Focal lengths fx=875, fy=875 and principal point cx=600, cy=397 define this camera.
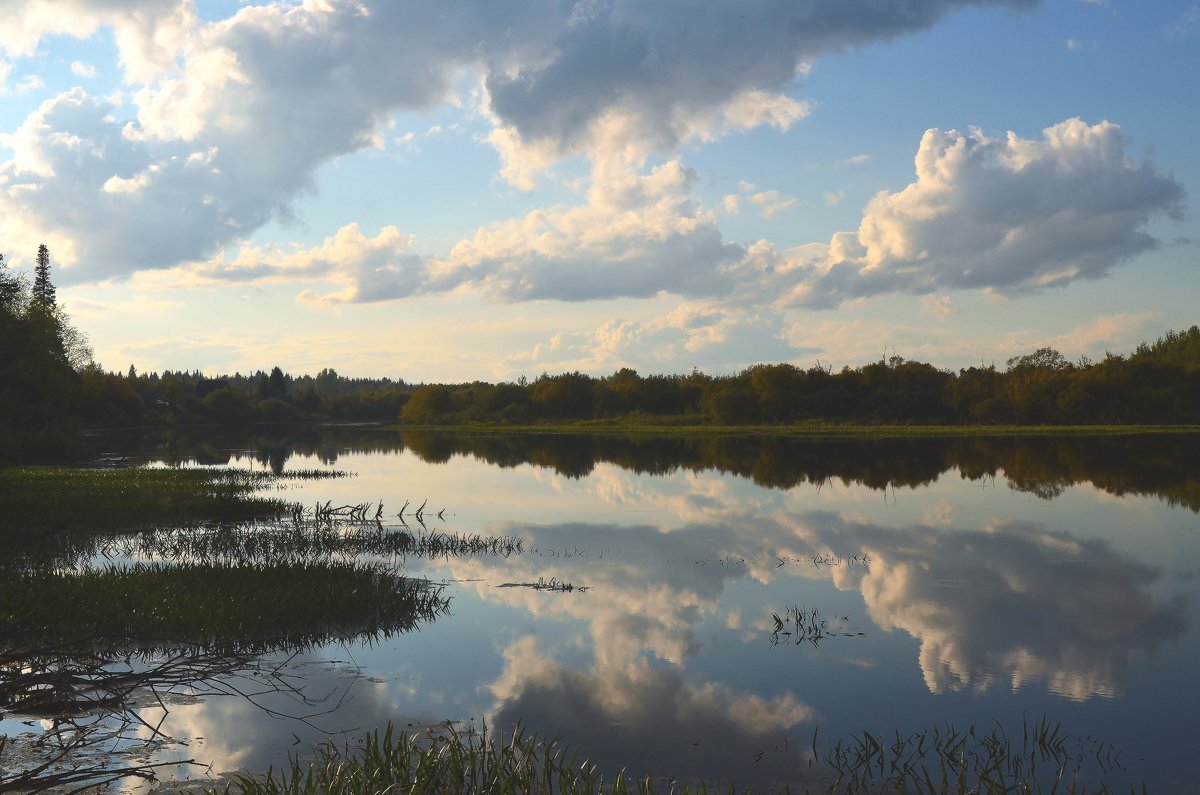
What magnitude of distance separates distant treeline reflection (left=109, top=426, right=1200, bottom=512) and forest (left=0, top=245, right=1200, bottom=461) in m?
10.6

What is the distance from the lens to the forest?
5138 centimetres

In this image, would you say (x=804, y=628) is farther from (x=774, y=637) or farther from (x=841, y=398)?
(x=841, y=398)

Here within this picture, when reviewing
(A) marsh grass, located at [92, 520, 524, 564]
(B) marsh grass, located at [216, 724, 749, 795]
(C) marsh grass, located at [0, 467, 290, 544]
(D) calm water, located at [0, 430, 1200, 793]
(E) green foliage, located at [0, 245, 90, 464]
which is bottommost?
(D) calm water, located at [0, 430, 1200, 793]

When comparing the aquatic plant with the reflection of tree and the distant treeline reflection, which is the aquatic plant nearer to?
the reflection of tree

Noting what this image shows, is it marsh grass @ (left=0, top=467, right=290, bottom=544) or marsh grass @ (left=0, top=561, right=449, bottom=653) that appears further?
marsh grass @ (left=0, top=467, right=290, bottom=544)

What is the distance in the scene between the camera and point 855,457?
54.1m

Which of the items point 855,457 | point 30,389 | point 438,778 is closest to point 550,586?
point 438,778

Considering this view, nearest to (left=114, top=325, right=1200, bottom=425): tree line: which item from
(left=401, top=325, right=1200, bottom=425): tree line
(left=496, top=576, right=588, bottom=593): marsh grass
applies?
(left=401, top=325, right=1200, bottom=425): tree line

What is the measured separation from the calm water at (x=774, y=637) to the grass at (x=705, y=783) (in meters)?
0.31

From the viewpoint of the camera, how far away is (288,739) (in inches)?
386

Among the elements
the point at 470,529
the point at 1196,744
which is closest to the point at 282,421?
the point at 470,529

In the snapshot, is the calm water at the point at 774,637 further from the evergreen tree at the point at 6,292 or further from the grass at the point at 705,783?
the evergreen tree at the point at 6,292

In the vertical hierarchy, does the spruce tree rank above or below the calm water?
above

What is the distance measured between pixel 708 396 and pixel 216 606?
10511 centimetres
